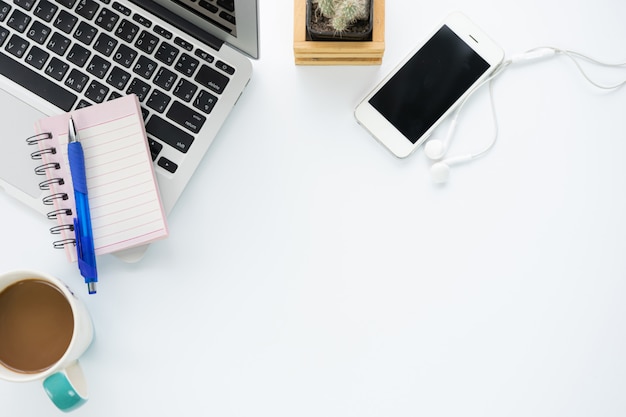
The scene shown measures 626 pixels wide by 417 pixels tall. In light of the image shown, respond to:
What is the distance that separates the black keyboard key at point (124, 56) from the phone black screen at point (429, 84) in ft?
0.96

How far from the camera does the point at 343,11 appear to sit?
0.72m

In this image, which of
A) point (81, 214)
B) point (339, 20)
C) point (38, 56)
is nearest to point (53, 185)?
point (81, 214)

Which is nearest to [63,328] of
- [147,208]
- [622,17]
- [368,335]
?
[147,208]

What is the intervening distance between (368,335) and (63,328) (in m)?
0.36

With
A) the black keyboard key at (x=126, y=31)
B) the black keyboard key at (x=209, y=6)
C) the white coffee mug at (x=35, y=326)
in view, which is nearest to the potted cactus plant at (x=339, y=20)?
the black keyboard key at (x=209, y=6)

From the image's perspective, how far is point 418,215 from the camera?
80 centimetres

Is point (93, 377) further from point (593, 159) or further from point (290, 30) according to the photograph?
point (593, 159)

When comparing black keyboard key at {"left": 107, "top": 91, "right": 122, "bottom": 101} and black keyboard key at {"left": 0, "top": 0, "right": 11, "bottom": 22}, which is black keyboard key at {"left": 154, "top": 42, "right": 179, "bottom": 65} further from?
black keyboard key at {"left": 0, "top": 0, "right": 11, "bottom": 22}

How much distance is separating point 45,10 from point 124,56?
0.11 metres

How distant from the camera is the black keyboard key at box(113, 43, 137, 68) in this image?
776 millimetres

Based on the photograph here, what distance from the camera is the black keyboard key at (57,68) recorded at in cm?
78

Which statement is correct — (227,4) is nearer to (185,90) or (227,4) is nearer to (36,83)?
(185,90)

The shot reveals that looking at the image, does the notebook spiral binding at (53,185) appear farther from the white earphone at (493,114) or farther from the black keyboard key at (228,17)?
the white earphone at (493,114)

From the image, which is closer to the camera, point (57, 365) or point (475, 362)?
point (57, 365)
